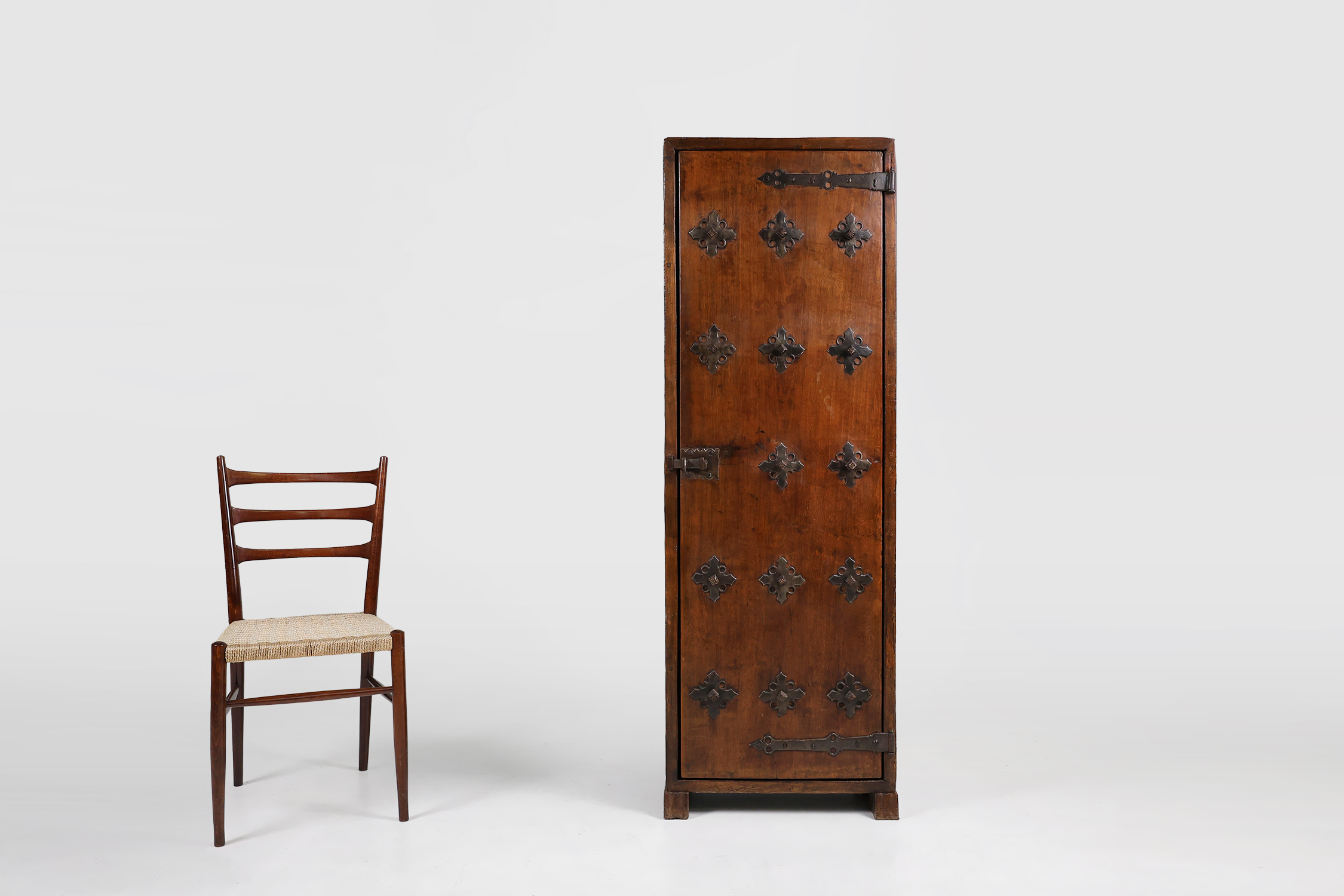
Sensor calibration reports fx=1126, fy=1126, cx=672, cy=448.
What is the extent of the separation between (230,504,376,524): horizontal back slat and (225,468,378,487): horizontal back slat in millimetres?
93

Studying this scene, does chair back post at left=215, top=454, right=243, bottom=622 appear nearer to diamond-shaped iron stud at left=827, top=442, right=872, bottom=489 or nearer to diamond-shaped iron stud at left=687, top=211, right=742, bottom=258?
diamond-shaped iron stud at left=687, top=211, right=742, bottom=258

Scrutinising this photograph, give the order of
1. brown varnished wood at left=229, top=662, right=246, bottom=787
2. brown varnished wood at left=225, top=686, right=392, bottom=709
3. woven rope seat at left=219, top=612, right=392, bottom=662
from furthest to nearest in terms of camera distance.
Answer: brown varnished wood at left=229, top=662, right=246, bottom=787 → woven rope seat at left=219, top=612, right=392, bottom=662 → brown varnished wood at left=225, top=686, right=392, bottom=709

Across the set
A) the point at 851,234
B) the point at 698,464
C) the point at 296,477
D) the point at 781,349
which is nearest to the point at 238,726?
the point at 296,477

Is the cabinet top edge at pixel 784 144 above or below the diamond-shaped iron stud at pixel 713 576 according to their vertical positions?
above

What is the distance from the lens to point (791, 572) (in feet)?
11.4

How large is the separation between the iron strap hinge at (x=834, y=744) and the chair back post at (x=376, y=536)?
1.42 m

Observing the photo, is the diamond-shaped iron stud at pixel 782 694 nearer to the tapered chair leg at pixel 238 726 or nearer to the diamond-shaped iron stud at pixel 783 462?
the diamond-shaped iron stud at pixel 783 462

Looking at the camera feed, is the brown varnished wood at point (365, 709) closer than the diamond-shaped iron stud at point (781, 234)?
No

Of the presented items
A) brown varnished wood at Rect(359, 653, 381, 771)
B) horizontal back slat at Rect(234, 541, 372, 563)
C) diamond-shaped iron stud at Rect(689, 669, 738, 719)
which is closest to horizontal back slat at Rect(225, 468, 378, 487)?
horizontal back slat at Rect(234, 541, 372, 563)

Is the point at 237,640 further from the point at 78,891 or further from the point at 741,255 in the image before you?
the point at 741,255

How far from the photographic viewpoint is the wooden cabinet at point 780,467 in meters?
3.43

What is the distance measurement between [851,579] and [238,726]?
207 centimetres

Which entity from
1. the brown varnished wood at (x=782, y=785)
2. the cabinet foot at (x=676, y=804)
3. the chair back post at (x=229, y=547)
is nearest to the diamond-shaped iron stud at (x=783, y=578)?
the brown varnished wood at (x=782, y=785)

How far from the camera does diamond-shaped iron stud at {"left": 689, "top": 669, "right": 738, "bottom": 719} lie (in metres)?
3.48
